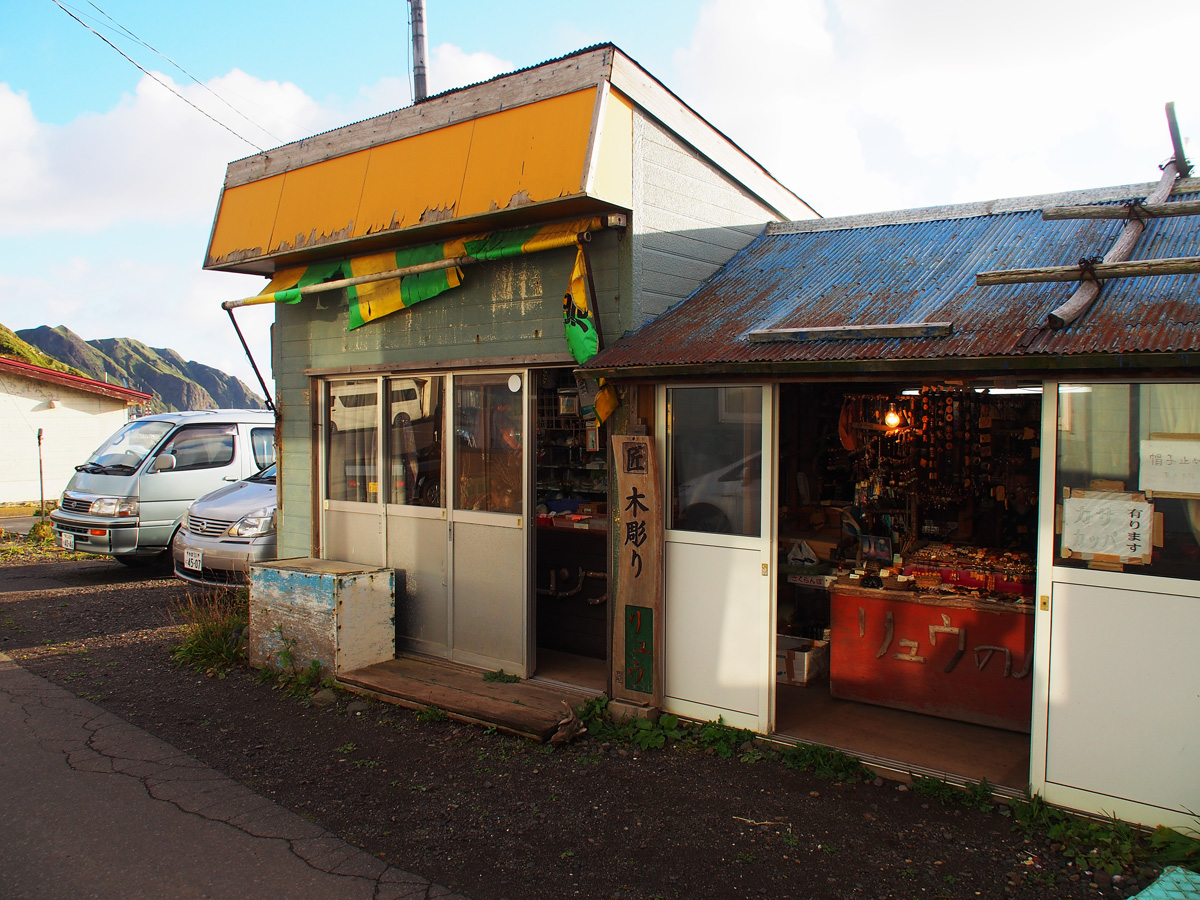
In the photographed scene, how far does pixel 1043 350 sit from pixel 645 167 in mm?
3321

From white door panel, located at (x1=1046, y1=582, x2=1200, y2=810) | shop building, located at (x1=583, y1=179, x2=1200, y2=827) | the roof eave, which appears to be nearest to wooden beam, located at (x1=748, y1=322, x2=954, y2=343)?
shop building, located at (x1=583, y1=179, x2=1200, y2=827)

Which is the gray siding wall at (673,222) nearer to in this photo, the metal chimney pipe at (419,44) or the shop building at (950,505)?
the shop building at (950,505)

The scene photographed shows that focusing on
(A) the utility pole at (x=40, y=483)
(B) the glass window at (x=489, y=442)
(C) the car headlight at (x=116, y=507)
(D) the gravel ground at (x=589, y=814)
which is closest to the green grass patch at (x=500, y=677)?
(D) the gravel ground at (x=589, y=814)

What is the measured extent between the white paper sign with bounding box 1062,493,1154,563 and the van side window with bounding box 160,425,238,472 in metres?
11.5

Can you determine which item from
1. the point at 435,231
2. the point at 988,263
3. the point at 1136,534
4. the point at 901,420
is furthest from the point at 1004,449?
the point at 435,231

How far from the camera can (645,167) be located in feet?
19.9

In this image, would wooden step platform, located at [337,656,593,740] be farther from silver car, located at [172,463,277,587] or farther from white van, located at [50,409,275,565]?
white van, located at [50,409,275,565]

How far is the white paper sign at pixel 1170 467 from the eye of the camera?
386cm

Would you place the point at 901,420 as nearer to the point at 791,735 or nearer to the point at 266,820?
the point at 791,735

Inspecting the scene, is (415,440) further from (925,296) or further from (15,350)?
(15,350)

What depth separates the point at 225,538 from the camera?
31.8ft

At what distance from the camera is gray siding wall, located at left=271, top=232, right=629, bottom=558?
244 inches

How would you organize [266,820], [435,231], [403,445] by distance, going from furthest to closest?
1. [403,445]
2. [435,231]
3. [266,820]

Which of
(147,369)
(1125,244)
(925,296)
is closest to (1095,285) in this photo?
(1125,244)
